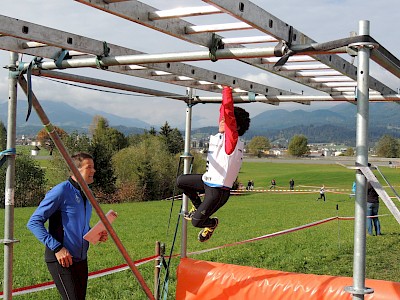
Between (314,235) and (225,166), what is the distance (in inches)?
560

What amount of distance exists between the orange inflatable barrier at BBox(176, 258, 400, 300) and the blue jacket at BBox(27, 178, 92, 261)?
6.20 feet

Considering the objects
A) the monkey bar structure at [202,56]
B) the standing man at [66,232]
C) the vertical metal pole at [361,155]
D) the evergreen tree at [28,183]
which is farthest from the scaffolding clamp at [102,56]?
the evergreen tree at [28,183]

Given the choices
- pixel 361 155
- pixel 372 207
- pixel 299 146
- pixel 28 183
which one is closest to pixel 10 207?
pixel 361 155

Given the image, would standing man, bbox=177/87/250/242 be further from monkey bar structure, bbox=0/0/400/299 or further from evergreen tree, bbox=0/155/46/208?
evergreen tree, bbox=0/155/46/208

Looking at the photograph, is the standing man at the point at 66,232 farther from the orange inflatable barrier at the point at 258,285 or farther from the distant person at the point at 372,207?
the distant person at the point at 372,207

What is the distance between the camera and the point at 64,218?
17.0 feet

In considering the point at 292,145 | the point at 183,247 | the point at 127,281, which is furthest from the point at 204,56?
the point at 292,145

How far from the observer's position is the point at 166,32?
412cm

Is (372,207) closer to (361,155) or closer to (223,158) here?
(223,158)

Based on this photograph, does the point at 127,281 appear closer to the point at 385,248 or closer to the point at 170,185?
the point at 385,248

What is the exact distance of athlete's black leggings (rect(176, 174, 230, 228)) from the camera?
552 cm

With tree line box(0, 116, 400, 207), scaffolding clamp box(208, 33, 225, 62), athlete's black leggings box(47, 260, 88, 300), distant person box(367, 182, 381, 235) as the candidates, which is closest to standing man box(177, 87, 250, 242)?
scaffolding clamp box(208, 33, 225, 62)

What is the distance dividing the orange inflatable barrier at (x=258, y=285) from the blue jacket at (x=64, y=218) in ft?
6.20

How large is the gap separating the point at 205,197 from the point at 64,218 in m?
1.39
